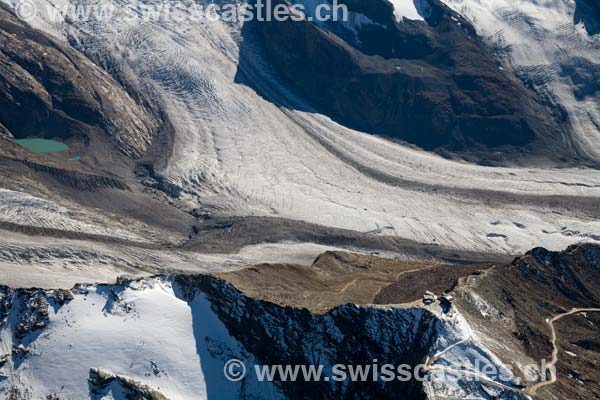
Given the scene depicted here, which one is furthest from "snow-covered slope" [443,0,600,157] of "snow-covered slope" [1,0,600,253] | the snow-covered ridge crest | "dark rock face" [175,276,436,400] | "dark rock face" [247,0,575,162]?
the snow-covered ridge crest

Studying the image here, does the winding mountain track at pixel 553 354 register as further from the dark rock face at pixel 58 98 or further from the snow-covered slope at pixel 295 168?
the dark rock face at pixel 58 98

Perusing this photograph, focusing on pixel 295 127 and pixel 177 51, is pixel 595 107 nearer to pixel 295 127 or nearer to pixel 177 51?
pixel 295 127

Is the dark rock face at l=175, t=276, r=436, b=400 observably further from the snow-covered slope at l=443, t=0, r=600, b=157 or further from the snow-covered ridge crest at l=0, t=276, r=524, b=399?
the snow-covered slope at l=443, t=0, r=600, b=157

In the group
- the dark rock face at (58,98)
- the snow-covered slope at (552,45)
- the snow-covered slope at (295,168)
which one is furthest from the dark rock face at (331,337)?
the snow-covered slope at (552,45)

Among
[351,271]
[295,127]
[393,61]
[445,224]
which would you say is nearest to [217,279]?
[351,271]

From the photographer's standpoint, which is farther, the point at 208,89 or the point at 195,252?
the point at 208,89
